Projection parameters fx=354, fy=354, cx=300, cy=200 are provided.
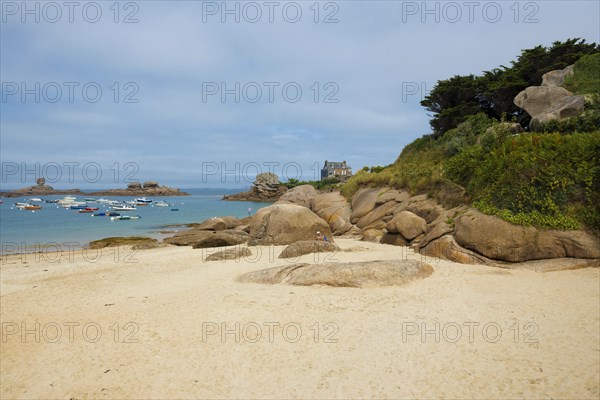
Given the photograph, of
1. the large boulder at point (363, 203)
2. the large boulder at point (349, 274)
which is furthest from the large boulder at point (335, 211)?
the large boulder at point (349, 274)

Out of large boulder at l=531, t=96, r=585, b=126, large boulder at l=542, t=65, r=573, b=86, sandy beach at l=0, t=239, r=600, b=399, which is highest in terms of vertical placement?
large boulder at l=542, t=65, r=573, b=86

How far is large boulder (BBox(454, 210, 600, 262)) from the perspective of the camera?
45.0ft

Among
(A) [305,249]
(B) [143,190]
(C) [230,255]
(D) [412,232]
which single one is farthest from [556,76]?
(B) [143,190]

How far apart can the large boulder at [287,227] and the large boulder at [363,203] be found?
18.0 feet

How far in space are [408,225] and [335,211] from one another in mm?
11189

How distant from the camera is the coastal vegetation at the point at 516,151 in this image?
14930mm

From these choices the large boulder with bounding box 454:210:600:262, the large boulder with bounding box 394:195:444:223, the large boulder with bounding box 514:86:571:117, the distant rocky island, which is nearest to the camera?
the large boulder with bounding box 454:210:600:262

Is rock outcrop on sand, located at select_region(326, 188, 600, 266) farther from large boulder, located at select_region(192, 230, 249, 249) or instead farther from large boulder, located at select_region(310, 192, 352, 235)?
large boulder, located at select_region(192, 230, 249, 249)

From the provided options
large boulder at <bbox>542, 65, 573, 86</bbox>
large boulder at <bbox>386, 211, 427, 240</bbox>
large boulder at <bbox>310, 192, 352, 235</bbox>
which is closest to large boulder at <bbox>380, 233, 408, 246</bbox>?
large boulder at <bbox>386, 211, 427, 240</bbox>

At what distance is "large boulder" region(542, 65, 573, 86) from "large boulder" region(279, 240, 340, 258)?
2251cm

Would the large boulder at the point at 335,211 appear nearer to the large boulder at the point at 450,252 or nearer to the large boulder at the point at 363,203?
the large boulder at the point at 363,203

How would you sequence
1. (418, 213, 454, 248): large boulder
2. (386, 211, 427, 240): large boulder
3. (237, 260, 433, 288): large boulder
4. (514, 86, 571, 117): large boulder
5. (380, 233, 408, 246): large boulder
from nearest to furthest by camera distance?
(237, 260, 433, 288): large boulder
(418, 213, 454, 248): large boulder
(386, 211, 427, 240): large boulder
(380, 233, 408, 246): large boulder
(514, 86, 571, 117): large boulder

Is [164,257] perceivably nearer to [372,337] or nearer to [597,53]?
[372,337]

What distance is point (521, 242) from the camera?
14.2 metres
